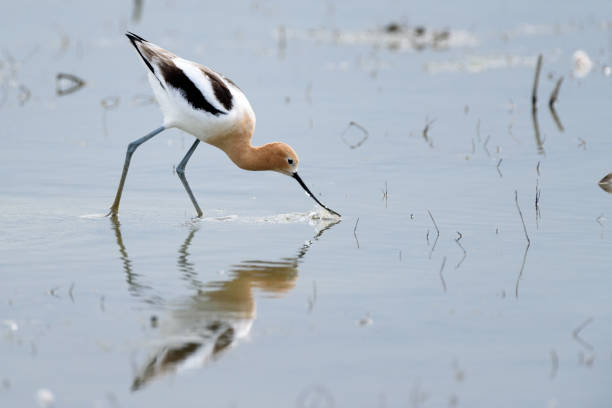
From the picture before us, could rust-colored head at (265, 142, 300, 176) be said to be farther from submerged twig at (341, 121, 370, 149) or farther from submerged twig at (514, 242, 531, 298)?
submerged twig at (341, 121, 370, 149)

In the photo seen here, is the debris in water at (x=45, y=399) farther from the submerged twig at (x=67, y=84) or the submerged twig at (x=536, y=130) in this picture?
the submerged twig at (x=67, y=84)

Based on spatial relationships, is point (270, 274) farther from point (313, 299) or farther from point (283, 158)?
point (283, 158)

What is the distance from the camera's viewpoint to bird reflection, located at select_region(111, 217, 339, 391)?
15.0 ft

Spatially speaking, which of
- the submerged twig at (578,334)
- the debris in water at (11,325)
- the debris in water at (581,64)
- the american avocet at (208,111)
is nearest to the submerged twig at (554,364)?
the submerged twig at (578,334)

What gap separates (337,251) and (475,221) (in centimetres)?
116

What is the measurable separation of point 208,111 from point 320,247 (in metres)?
1.52

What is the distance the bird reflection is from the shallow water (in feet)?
0.05

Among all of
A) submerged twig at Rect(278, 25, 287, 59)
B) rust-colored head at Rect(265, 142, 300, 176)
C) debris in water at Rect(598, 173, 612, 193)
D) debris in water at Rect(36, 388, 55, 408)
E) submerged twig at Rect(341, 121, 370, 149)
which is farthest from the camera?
submerged twig at Rect(278, 25, 287, 59)

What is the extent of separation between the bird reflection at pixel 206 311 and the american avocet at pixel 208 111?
3.97 feet

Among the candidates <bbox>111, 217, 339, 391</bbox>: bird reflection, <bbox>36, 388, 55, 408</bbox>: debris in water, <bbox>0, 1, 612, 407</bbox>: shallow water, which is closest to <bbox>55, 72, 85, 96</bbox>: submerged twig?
<bbox>0, 1, 612, 407</bbox>: shallow water

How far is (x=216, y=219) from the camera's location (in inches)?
290

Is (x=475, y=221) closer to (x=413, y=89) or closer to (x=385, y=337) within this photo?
(x=385, y=337)

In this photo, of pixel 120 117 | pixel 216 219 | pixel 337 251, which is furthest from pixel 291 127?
pixel 337 251

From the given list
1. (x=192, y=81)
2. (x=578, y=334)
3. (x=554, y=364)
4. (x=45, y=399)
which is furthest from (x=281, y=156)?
(x=45, y=399)
